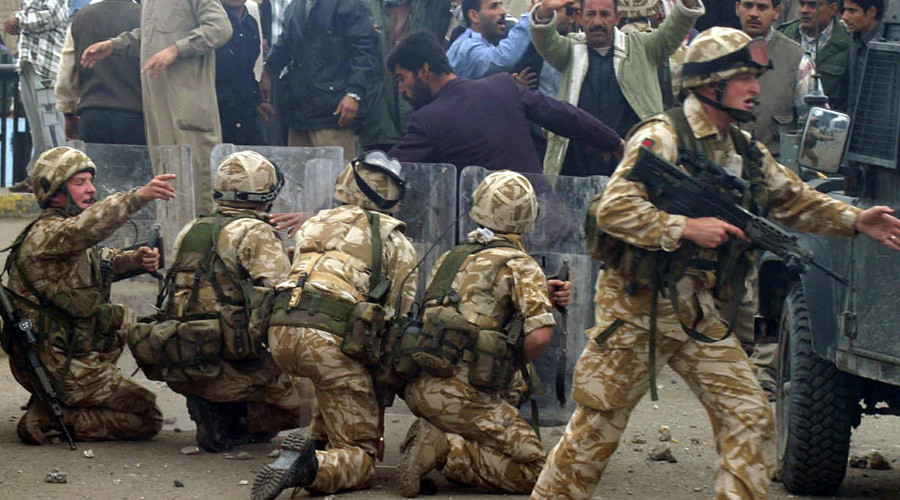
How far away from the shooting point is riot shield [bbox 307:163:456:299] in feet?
26.9

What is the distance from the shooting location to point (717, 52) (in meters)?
5.64

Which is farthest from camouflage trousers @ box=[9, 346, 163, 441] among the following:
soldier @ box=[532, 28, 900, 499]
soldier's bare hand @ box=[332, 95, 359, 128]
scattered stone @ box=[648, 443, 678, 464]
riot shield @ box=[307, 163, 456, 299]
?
soldier @ box=[532, 28, 900, 499]

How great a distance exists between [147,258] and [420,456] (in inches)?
85.5

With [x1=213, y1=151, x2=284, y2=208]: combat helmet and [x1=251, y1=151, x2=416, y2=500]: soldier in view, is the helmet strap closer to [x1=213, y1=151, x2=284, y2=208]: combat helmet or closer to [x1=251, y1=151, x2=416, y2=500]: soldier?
[x1=251, y1=151, x2=416, y2=500]: soldier

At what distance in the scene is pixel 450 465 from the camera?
6.84 meters

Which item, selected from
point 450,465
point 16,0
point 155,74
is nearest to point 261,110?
point 155,74

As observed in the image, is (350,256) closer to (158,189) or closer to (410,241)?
(410,241)

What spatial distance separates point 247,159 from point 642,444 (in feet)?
8.15

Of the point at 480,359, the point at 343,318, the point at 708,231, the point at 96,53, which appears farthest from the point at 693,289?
the point at 96,53

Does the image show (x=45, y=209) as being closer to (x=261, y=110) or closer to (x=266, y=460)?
(x=266, y=460)

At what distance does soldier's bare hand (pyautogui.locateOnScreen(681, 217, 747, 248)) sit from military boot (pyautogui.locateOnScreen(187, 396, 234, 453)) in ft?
10.6

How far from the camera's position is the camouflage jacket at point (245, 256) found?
7383 millimetres

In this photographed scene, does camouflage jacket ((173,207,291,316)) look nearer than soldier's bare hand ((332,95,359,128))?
Yes

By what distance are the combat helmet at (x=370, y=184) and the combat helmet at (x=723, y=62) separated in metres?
1.96
